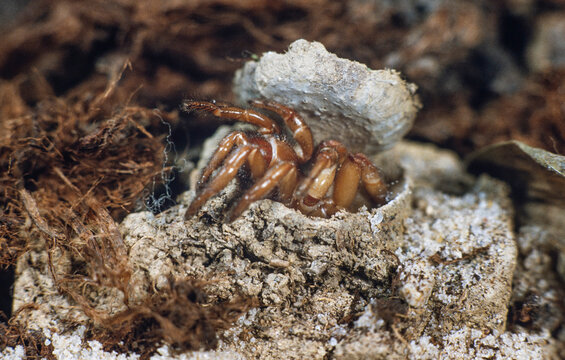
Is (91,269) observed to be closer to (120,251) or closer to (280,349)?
(120,251)

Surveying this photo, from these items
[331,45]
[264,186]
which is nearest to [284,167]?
[264,186]

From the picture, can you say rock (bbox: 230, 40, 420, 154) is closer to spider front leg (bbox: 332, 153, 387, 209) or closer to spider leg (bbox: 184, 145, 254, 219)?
spider front leg (bbox: 332, 153, 387, 209)

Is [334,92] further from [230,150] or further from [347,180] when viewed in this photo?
[230,150]

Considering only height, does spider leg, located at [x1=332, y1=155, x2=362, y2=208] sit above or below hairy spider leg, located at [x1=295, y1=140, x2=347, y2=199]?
below

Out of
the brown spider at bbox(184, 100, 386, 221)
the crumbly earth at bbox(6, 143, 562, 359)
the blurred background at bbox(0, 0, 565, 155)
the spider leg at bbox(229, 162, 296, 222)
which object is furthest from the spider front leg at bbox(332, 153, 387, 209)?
the blurred background at bbox(0, 0, 565, 155)

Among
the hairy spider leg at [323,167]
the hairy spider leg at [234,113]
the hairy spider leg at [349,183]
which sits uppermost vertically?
the hairy spider leg at [234,113]

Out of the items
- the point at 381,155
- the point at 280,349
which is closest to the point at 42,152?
the point at 280,349

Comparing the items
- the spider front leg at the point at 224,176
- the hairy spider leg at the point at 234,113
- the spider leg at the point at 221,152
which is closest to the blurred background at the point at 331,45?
the hairy spider leg at the point at 234,113

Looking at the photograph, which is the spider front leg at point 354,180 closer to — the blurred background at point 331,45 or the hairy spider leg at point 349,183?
the hairy spider leg at point 349,183
